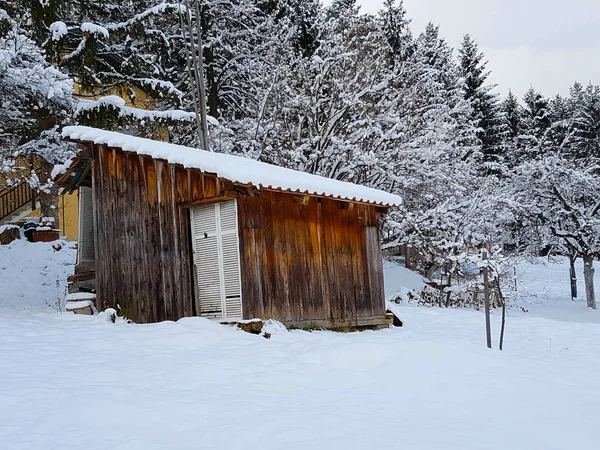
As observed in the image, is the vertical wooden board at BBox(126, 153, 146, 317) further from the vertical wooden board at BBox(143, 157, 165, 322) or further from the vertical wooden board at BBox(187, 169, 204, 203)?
the vertical wooden board at BBox(187, 169, 204, 203)

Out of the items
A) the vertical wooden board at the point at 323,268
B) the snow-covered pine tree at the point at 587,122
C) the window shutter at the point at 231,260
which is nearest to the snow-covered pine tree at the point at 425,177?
the vertical wooden board at the point at 323,268

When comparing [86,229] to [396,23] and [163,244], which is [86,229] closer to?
[163,244]

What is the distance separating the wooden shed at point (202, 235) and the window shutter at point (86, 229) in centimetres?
111

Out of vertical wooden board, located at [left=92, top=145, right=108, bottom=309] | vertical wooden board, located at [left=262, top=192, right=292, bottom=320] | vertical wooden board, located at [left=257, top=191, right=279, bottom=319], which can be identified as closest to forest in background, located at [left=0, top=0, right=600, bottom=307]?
vertical wooden board, located at [left=92, top=145, right=108, bottom=309]

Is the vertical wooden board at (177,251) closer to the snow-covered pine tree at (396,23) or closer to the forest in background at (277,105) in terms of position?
the forest in background at (277,105)

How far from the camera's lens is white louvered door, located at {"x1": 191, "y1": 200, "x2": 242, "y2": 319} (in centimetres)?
858

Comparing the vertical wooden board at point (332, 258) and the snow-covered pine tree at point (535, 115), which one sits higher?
the snow-covered pine tree at point (535, 115)

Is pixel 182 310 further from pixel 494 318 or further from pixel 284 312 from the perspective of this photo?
pixel 494 318

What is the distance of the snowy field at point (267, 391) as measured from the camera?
389 centimetres

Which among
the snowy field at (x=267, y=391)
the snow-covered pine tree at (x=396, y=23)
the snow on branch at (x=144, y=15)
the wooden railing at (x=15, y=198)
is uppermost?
the snow-covered pine tree at (x=396, y=23)

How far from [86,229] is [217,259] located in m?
3.45

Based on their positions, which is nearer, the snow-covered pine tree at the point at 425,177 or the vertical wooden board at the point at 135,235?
the vertical wooden board at the point at 135,235

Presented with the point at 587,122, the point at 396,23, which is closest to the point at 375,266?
the point at 396,23

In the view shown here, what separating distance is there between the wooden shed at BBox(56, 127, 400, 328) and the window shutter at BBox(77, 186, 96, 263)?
111 centimetres
